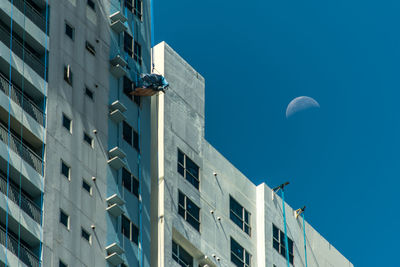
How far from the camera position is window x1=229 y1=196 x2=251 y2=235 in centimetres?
7938

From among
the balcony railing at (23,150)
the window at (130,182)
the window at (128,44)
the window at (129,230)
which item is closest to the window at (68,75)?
the balcony railing at (23,150)

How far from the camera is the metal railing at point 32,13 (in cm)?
6694

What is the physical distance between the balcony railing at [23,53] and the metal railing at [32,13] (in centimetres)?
163

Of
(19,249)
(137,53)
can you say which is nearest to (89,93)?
(137,53)

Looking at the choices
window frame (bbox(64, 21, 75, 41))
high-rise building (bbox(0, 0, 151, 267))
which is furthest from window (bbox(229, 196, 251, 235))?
window frame (bbox(64, 21, 75, 41))

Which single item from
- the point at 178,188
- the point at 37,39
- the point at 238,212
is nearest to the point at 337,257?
the point at 238,212

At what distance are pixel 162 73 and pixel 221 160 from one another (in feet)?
23.2

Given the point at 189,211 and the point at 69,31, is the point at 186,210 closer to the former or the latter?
the point at 189,211

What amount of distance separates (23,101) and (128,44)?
11388mm

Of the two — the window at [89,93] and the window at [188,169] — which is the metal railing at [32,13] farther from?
the window at [188,169]

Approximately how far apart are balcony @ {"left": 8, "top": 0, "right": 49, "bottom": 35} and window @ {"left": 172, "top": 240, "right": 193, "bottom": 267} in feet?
48.0

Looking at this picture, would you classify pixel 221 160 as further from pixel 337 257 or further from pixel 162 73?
pixel 337 257

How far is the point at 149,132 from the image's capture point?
73688mm

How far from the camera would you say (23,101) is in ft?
212
